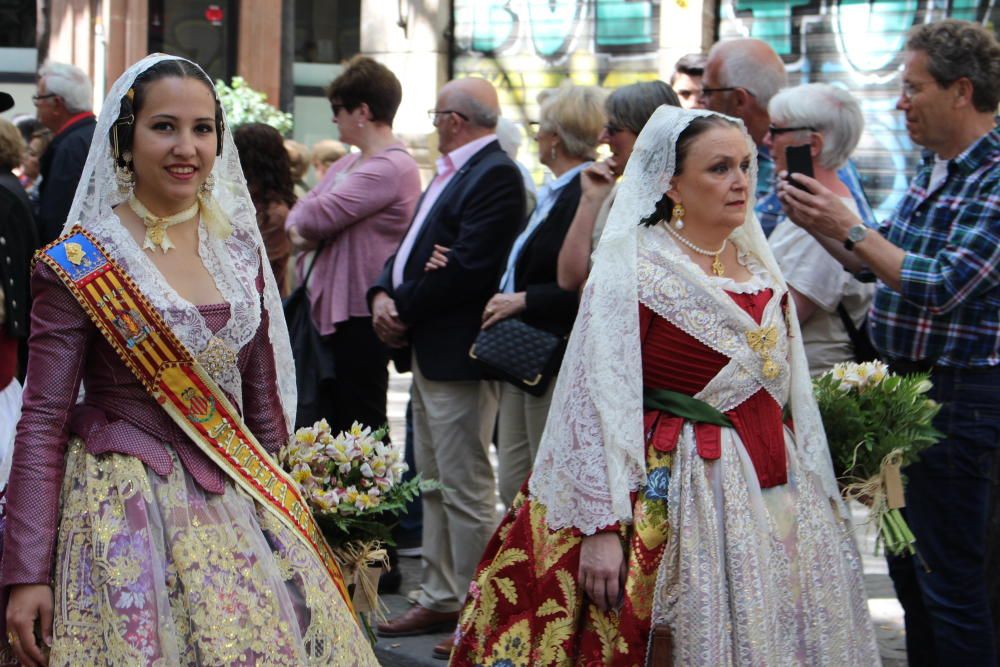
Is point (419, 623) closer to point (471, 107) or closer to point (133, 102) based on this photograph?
point (471, 107)

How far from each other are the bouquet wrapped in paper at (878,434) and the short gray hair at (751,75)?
6.70 feet

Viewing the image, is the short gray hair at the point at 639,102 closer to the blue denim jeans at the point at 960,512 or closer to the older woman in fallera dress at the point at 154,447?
the blue denim jeans at the point at 960,512

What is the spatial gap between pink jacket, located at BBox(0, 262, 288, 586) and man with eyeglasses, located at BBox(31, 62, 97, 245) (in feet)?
11.7

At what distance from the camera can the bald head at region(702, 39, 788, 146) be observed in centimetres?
589

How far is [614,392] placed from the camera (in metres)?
3.72

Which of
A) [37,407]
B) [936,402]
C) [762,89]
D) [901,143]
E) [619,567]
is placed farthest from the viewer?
[901,143]

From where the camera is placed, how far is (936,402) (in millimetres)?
4531

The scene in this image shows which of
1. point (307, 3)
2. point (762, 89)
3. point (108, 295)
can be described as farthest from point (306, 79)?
point (108, 295)

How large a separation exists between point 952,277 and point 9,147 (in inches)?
174

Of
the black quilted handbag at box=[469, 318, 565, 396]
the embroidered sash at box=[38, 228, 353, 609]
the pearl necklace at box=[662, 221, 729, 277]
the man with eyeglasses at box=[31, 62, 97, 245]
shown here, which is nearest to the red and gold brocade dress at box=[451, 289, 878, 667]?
the pearl necklace at box=[662, 221, 729, 277]

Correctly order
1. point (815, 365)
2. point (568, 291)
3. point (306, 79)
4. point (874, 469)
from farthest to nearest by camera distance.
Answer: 1. point (306, 79)
2. point (568, 291)
3. point (815, 365)
4. point (874, 469)

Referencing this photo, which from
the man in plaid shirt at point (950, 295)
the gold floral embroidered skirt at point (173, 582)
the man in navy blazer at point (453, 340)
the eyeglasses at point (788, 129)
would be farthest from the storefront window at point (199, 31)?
the gold floral embroidered skirt at point (173, 582)

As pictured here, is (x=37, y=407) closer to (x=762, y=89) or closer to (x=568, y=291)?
(x=568, y=291)

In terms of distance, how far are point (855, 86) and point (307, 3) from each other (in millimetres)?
10364
